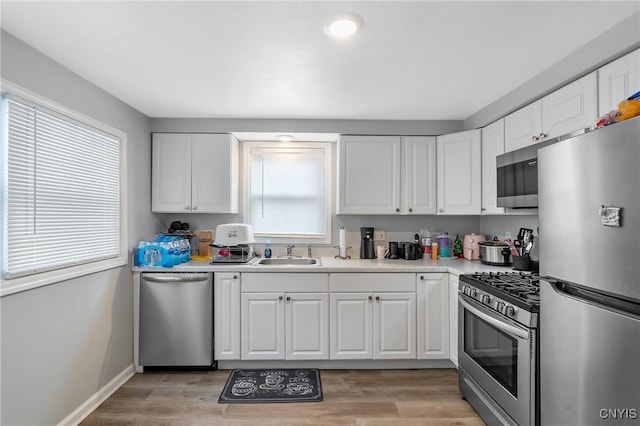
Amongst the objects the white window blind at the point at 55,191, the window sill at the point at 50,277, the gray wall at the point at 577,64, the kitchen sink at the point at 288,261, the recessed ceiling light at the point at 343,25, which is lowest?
the kitchen sink at the point at 288,261

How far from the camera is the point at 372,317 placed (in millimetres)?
2762

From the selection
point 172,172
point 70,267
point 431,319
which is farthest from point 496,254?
point 70,267

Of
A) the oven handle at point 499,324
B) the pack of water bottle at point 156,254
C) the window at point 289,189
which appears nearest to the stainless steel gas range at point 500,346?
the oven handle at point 499,324

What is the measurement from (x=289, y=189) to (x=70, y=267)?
2.06 m

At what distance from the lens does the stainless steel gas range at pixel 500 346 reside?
5.16 feet

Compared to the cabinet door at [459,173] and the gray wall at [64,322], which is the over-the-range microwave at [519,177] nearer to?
the cabinet door at [459,173]

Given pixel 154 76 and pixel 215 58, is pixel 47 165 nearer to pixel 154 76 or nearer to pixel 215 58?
pixel 154 76

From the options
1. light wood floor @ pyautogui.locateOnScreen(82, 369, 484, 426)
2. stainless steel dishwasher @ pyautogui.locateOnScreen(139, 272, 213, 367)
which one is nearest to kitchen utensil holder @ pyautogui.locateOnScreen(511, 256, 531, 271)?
light wood floor @ pyautogui.locateOnScreen(82, 369, 484, 426)

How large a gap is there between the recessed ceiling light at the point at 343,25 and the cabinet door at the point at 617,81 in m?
1.32

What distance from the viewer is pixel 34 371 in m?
1.80

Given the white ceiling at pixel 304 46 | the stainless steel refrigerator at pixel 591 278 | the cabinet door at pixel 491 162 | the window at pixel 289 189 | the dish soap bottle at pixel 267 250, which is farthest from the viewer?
the window at pixel 289 189

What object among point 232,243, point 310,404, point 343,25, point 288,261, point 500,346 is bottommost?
point 310,404

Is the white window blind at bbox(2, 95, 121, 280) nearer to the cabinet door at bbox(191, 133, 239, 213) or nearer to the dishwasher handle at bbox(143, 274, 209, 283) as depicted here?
the dishwasher handle at bbox(143, 274, 209, 283)

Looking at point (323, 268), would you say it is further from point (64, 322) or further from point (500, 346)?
point (64, 322)
